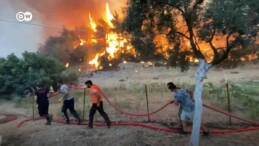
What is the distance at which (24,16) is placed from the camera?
38.4m

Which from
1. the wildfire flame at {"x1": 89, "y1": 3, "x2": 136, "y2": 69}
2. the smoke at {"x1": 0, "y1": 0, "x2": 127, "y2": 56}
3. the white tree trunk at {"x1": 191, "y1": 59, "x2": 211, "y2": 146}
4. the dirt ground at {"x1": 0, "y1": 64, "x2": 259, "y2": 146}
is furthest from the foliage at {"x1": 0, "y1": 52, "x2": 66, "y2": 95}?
the smoke at {"x1": 0, "y1": 0, "x2": 127, "y2": 56}

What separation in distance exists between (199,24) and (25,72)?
1453 cm

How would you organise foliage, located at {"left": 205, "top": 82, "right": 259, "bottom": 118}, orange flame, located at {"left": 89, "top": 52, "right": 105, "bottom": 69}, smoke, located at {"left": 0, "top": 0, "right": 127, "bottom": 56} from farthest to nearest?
smoke, located at {"left": 0, "top": 0, "right": 127, "bottom": 56} < orange flame, located at {"left": 89, "top": 52, "right": 105, "bottom": 69} < foliage, located at {"left": 205, "top": 82, "right": 259, "bottom": 118}

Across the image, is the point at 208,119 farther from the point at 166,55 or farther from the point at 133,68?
the point at 133,68

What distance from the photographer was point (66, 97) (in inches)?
428

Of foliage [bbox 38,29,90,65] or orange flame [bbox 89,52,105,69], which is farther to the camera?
foliage [bbox 38,29,90,65]

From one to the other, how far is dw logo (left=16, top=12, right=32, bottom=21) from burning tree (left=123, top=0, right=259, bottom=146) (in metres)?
30.3

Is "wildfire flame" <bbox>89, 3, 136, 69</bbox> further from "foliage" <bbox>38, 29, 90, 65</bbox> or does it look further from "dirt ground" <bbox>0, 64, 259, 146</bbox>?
"dirt ground" <bbox>0, 64, 259, 146</bbox>

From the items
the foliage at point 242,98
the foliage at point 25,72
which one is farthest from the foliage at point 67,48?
the foliage at point 242,98

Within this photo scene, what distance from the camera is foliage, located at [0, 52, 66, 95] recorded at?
66.5 feet

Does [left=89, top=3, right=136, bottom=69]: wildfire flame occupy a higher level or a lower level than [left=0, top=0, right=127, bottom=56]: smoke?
lower

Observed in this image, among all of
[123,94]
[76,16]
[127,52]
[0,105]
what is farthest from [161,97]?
[76,16]

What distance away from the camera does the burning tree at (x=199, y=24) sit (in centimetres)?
754

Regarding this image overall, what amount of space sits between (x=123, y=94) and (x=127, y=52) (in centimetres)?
1261
